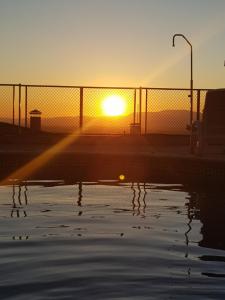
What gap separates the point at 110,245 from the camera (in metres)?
7.11

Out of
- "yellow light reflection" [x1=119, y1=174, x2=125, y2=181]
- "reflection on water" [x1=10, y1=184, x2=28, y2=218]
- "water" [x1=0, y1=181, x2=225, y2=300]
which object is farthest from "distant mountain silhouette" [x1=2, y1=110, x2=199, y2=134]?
"water" [x1=0, y1=181, x2=225, y2=300]

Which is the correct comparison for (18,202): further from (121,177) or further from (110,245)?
(121,177)

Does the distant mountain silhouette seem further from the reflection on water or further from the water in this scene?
the water

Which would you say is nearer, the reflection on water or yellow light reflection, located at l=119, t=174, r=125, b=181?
the reflection on water

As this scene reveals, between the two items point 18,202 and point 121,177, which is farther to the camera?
point 121,177

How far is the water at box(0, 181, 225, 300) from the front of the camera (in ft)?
17.8

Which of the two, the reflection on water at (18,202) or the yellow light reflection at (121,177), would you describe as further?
the yellow light reflection at (121,177)

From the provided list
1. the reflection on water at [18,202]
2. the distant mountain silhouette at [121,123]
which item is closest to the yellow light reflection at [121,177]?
the reflection on water at [18,202]

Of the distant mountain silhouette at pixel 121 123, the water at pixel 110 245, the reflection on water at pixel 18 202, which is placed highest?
the distant mountain silhouette at pixel 121 123

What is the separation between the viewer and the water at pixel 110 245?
17.8ft

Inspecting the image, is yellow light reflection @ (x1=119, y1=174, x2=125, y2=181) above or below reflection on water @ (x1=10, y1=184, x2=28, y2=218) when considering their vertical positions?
above

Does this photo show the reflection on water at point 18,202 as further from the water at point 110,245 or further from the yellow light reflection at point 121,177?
the yellow light reflection at point 121,177

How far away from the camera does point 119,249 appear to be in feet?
22.7

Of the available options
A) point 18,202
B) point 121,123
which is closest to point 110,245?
point 18,202
